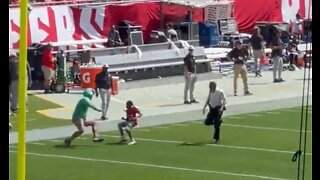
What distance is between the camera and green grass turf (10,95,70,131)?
21.7 m

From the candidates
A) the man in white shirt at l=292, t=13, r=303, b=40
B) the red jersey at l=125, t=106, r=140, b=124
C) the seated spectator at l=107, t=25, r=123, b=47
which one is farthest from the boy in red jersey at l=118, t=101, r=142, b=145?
the man in white shirt at l=292, t=13, r=303, b=40

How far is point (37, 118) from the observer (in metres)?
22.9

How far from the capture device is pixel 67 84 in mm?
27203

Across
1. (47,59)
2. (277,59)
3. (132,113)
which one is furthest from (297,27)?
(132,113)

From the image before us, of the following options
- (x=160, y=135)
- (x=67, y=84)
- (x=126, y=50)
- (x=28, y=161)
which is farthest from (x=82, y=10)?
(x=28, y=161)

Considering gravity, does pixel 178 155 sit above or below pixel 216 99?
below

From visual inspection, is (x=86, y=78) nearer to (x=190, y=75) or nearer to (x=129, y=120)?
(x=190, y=75)

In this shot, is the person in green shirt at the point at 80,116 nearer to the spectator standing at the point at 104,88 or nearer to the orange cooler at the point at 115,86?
the spectator standing at the point at 104,88

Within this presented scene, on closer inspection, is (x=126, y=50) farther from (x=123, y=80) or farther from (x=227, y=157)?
(x=227, y=157)

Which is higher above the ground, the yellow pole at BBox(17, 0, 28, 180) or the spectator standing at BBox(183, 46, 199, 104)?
the yellow pole at BBox(17, 0, 28, 180)

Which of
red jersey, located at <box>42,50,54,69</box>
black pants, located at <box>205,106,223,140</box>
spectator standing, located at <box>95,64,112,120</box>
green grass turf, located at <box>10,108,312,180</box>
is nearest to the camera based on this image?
green grass turf, located at <box>10,108,312,180</box>

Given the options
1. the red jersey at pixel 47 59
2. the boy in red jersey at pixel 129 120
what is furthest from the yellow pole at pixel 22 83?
the red jersey at pixel 47 59

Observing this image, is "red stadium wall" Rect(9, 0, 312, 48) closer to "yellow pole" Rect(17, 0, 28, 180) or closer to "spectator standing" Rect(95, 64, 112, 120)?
"spectator standing" Rect(95, 64, 112, 120)

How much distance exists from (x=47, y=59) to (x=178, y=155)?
9689mm
